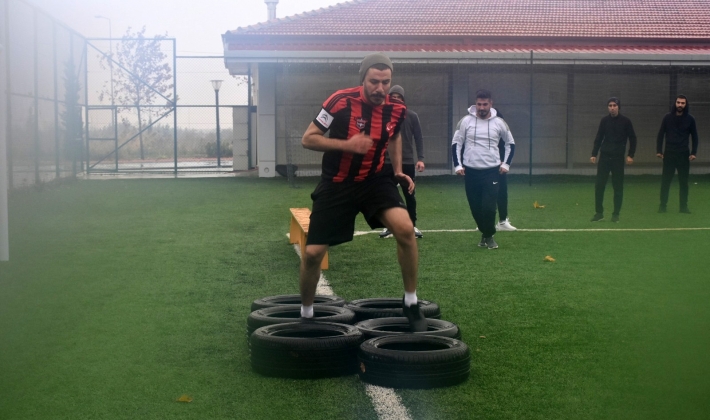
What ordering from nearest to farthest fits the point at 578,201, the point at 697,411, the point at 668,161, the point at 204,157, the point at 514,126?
the point at 697,411, the point at 668,161, the point at 578,201, the point at 514,126, the point at 204,157

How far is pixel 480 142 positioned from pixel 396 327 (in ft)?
18.6

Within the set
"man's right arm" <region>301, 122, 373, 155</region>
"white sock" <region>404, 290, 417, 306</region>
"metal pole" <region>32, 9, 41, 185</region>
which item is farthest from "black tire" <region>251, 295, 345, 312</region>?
"metal pole" <region>32, 9, 41, 185</region>

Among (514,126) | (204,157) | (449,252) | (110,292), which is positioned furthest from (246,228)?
(204,157)

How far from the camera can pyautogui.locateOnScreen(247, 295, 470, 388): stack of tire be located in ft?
16.2

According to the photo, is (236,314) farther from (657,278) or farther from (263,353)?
(657,278)

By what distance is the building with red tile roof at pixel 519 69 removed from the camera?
2383 cm

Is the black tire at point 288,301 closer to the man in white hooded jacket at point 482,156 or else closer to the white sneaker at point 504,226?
the man in white hooded jacket at point 482,156

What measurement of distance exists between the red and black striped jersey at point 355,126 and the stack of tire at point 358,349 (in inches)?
38.3

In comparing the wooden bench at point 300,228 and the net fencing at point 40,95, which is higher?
the net fencing at point 40,95

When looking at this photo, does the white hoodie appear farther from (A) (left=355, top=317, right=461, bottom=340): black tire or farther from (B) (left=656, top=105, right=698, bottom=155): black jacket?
(A) (left=355, top=317, right=461, bottom=340): black tire

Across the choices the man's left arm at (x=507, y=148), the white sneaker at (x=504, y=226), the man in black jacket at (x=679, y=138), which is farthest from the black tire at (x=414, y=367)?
the man in black jacket at (x=679, y=138)

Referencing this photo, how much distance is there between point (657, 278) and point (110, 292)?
514 centimetres

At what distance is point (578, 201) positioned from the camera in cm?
1792

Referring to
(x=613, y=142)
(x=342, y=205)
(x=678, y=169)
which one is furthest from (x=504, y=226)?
(x=342, y=205)
